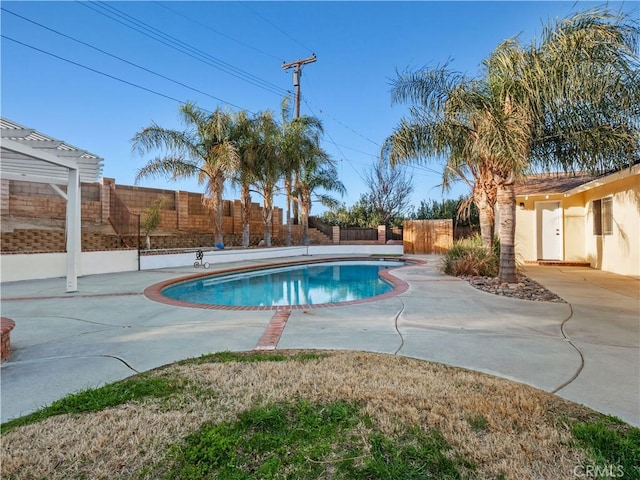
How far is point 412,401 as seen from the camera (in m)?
2.69

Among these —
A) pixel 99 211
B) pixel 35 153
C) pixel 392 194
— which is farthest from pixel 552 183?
pixel 99 211

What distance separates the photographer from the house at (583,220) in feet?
31.0

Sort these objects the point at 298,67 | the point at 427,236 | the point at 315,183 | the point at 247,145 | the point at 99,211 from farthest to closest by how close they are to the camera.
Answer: the point at 298,67 → the point at 315,183 → the point at 427,236 → the point at 247,145 → the point at 99,211

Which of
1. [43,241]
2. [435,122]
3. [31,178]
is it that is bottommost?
[43,241]

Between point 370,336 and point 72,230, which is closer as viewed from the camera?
point 370,336

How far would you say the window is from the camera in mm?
10633

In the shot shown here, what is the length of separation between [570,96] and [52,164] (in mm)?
11111

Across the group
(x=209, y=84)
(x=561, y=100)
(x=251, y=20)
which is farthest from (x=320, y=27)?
(x=561, y=100)

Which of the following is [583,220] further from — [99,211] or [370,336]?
→ [99,211]

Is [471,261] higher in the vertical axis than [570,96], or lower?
lower

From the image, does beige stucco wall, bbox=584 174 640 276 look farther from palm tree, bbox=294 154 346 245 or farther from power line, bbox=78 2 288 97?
power line, bbox=78 2 288 97

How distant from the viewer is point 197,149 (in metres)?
16.0

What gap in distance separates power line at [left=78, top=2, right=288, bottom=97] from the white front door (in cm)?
1778

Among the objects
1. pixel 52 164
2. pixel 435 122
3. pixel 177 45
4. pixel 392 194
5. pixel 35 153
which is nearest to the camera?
pixel 35 153
